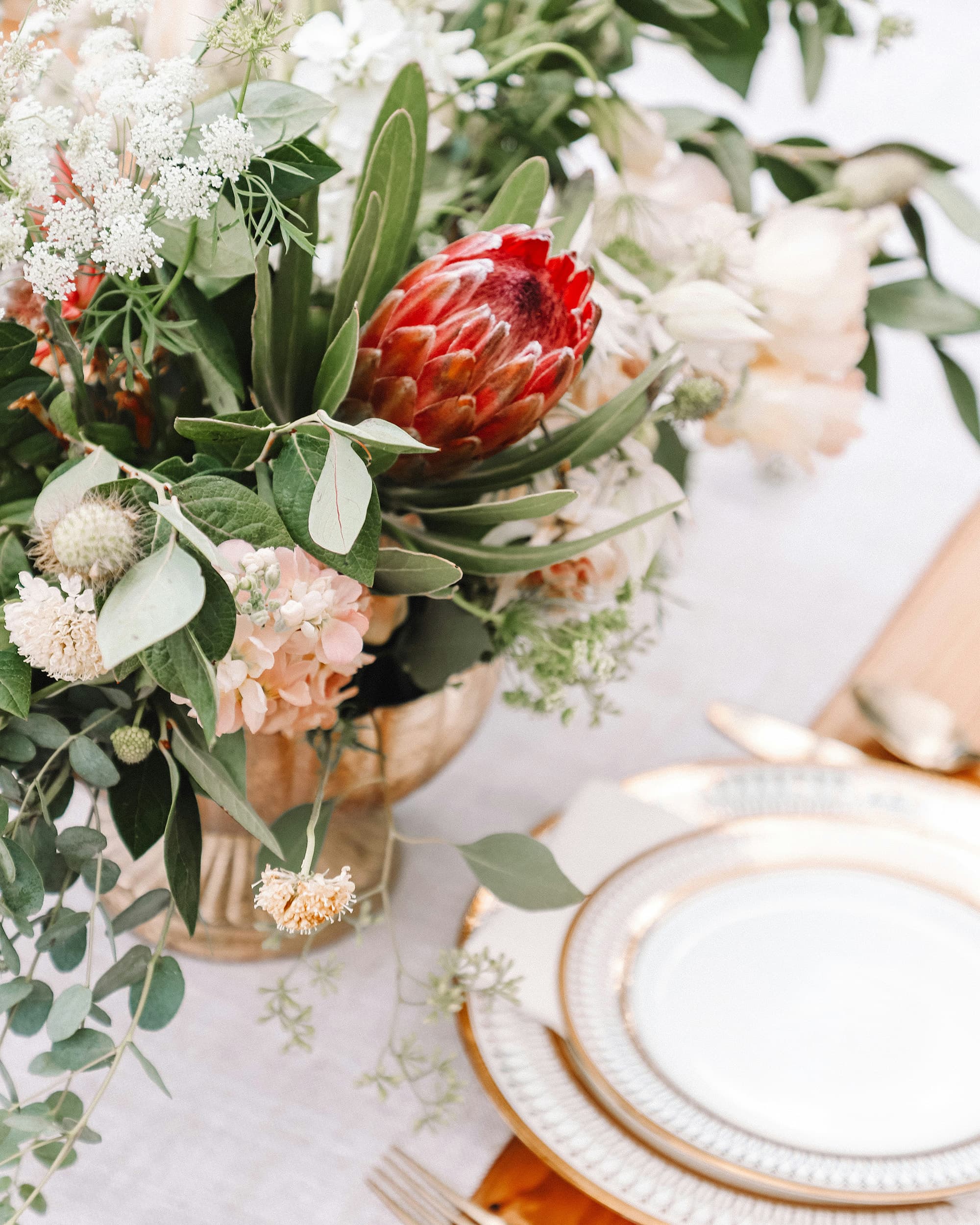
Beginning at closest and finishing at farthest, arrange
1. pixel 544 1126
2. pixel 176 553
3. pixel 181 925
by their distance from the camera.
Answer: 1. pixel 176 553
2. pixel 544 1126
3. pixel 181 925

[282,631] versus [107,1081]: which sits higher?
[282,631]

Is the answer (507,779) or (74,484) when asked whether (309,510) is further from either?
(507,779)

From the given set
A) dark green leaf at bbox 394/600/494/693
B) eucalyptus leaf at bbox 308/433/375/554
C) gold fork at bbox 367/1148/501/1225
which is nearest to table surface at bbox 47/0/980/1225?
gold fork at bbox 367/1148/501/1225

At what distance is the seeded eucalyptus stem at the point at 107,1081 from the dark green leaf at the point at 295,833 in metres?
0.04

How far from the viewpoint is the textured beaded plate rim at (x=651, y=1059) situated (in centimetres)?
37

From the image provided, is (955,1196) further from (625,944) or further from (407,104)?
(407,104)

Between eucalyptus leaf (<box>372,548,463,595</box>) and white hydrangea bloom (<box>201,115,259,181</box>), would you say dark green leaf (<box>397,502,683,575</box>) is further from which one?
white hydrangea bloom (<box>201,115,259,181</box>)

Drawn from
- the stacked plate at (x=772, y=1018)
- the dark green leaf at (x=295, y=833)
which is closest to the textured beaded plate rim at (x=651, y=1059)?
the stacked plate at (x=772, y=1018)

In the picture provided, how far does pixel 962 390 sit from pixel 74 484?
49 centimetres

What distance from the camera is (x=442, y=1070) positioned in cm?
37

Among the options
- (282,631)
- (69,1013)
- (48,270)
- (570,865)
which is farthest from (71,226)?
(570,865)

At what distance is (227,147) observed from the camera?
30 centimetres

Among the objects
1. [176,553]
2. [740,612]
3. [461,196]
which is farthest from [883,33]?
[176,553]

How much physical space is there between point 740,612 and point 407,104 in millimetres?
455
